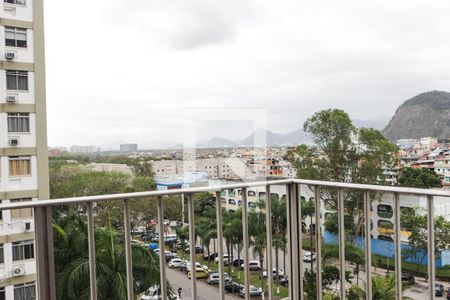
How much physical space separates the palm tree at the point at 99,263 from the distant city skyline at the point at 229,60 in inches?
64.7

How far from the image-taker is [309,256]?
215cm

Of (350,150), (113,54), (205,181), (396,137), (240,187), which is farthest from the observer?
(113,54)

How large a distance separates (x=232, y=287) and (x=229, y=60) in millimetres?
3259

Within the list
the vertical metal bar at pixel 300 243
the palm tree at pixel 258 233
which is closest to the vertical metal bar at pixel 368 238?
the vertical metal bar at pixel 300 243

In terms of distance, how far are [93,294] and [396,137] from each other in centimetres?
283

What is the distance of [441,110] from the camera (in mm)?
3354

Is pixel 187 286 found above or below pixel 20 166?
below

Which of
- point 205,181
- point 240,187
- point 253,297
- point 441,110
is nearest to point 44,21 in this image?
point 205,181

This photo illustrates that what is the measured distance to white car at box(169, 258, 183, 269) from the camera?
1848 mm

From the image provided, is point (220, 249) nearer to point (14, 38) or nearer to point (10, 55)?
point (10, 55)

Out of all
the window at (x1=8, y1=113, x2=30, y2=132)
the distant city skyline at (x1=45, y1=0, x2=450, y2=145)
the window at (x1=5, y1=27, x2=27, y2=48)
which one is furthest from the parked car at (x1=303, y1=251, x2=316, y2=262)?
the window at (x1=5, y1=27, x2=27, y2=48)

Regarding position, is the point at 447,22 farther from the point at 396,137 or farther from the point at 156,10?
the point at 156,10

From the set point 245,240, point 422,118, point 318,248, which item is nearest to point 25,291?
point 245,240

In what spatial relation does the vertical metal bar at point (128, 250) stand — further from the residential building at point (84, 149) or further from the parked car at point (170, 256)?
the residential building at point (84, 149)
